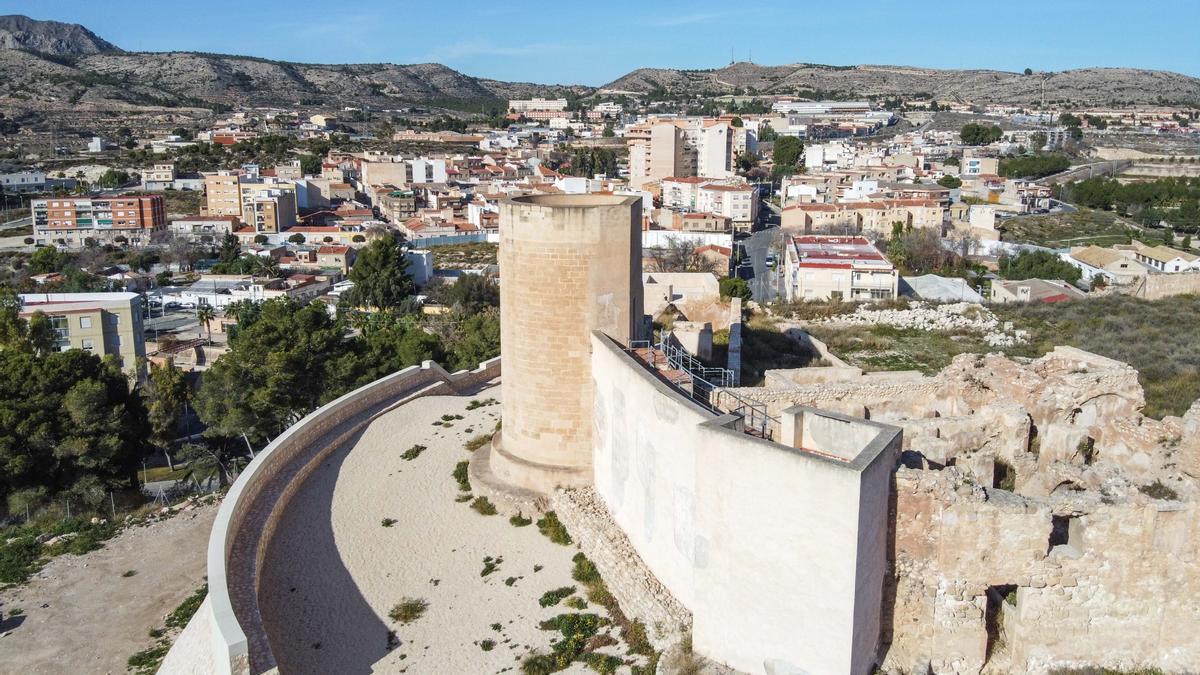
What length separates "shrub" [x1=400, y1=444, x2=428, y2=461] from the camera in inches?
539

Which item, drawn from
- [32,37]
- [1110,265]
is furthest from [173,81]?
[1110,265]

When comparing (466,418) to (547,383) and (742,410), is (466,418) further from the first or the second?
(742,410)

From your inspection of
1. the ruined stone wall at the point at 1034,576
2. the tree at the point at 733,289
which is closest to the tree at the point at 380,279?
the tree at the point at 733,289

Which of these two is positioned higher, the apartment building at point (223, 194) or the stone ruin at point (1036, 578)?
the apartment building at point (223, 194)

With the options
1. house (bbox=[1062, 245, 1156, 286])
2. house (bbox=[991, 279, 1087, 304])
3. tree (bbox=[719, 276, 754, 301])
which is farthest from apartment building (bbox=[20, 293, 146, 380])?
house (bbox=[1062, 245, 1156, 286])

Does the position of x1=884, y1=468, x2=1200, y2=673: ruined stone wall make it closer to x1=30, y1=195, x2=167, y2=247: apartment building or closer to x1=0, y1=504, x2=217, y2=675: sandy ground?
x1=0, y1=504, x2=217, y2=675: sandy ground

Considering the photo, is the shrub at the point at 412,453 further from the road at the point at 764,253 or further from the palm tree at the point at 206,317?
the palm tree at the point at 206,317

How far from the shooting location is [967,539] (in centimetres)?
820

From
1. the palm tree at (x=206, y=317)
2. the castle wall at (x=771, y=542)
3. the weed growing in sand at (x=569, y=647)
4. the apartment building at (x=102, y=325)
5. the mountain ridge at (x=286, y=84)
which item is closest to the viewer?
the castle wall at (x=771, y=542)

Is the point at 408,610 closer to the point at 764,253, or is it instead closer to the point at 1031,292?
the point at 1031,292

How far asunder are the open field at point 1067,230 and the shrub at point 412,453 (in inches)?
2111

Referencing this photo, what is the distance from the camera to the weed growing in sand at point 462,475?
41.3 ft

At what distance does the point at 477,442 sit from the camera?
13992 millimetres

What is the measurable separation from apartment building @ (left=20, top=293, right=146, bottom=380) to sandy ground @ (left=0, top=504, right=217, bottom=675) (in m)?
17.5
